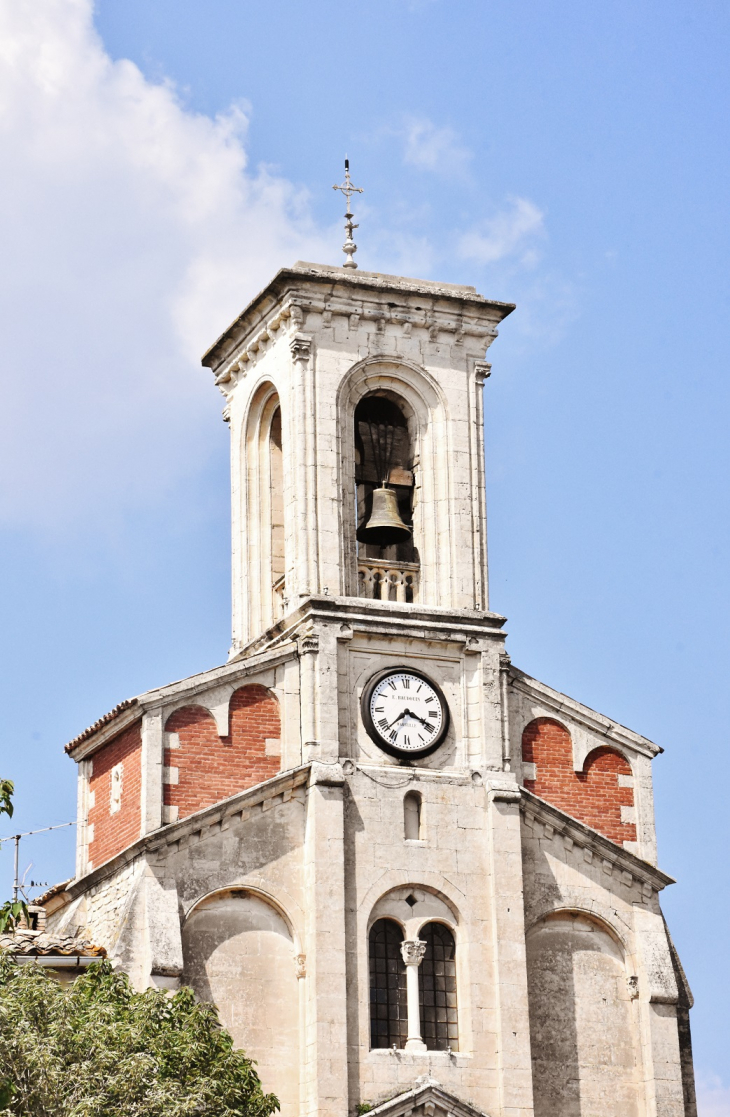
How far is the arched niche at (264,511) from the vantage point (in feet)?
128

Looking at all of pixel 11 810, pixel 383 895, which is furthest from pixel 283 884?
pixel 11 810

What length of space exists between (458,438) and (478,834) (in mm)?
6648

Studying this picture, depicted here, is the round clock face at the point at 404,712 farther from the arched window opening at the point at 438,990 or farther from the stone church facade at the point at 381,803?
the arched window opening at the point at 438,990

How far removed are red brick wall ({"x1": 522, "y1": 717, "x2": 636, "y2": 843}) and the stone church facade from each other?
1.8 inches

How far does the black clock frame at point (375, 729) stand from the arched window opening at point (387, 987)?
264 cm

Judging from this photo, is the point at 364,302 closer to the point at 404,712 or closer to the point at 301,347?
the point at 301,347

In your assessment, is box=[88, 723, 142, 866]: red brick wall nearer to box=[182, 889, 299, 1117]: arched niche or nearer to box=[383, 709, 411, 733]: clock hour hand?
Answer: box=[182, 889, 299, 1117]: arched niche

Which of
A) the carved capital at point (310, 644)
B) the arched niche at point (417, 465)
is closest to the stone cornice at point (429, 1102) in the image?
the carved capital at point (310, 644)

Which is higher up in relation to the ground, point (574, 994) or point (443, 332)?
point (443, 332)

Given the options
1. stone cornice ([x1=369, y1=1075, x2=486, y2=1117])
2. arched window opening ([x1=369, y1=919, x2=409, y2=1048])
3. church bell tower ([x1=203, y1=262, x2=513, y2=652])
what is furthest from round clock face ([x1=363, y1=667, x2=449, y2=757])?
stone cornice ([x1=369, y1=1075, x2=486, y2=1117])

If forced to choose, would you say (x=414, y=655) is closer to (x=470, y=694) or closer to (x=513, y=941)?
(x=470, y=694)

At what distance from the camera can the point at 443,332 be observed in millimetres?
38750

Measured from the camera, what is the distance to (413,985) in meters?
34.9

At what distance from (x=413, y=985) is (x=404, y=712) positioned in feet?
14.1
